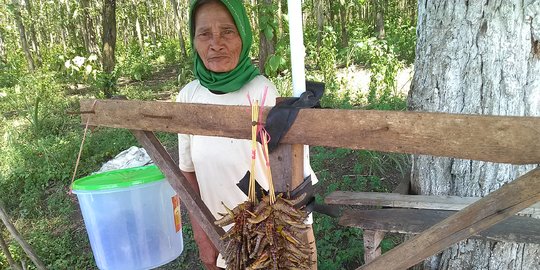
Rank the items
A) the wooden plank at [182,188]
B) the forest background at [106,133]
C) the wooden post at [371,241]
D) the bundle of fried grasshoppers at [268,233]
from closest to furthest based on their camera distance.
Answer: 1. the bundle of fried grasshoppers at [268,233]
2. the wooden plank at [182,188]
3. the wooden post at [371,241]
4. the forest background at [106,133]

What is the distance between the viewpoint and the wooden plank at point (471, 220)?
34.3 inches

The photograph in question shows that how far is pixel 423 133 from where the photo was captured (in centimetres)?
88

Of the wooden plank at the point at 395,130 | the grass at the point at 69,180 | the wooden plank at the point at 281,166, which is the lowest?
the grass at the point at 69,180

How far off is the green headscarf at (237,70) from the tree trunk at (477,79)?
784 mm

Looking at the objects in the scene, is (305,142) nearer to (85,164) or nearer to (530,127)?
(530,127)

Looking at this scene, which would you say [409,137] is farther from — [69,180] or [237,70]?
[69,180]

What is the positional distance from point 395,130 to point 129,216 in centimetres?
119

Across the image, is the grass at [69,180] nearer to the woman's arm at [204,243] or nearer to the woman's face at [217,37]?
the woman's arm at [204,243]

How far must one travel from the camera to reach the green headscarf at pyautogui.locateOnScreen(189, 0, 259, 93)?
162 cm

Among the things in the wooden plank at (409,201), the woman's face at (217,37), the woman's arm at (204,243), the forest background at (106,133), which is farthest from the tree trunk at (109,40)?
the wooden plank at (409,201)

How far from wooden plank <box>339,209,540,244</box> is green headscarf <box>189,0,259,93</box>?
2.51 ft

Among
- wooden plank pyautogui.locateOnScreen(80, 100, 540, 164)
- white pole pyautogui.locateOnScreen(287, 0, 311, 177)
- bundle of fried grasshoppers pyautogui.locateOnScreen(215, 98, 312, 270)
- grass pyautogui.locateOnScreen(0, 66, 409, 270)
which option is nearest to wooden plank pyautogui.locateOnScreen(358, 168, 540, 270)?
wooden plank pyautogui.locateOnScreen(80, 100, 540, 164)

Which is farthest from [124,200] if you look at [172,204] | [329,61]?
[329,61]

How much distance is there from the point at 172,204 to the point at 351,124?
1.09 metres
